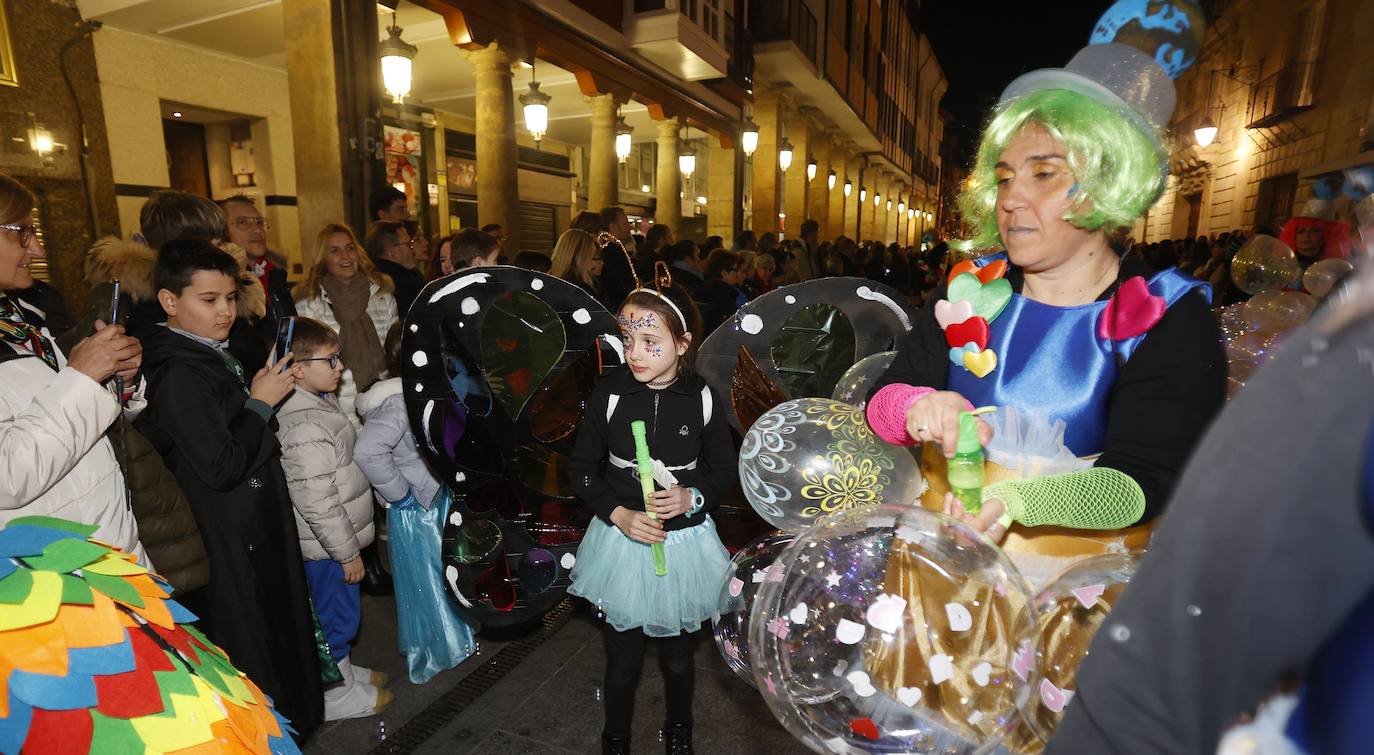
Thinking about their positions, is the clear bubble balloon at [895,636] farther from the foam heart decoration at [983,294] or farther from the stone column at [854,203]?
the stone column at [854,203]

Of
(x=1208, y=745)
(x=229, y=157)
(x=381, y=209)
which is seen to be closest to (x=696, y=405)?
(x=1208, y=745)

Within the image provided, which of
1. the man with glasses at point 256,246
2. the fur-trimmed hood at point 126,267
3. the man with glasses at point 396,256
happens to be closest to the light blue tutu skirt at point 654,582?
the fur-trimmed hood at point 126,267

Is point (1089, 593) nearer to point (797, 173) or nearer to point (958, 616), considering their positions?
point (958, 616)

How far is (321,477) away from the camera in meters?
2.71

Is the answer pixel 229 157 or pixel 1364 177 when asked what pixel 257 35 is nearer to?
pixel 229 157

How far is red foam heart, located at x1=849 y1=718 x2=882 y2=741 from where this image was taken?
45.4 inches

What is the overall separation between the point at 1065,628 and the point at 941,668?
23cm

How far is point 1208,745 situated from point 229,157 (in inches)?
471

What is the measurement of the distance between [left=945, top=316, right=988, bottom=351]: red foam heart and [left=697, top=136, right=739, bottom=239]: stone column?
42.1 feet

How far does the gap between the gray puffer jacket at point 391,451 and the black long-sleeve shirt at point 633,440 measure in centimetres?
88

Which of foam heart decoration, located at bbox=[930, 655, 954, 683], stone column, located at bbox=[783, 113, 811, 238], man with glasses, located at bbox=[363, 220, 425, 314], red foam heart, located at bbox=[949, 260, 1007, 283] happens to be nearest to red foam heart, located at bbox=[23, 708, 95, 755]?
foam heart decoration, located at bbox=[930, 655, 954, 683]

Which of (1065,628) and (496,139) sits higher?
(496,139)

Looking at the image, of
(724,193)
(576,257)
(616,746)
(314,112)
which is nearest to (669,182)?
(724,193)

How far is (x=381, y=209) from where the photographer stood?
518cm
